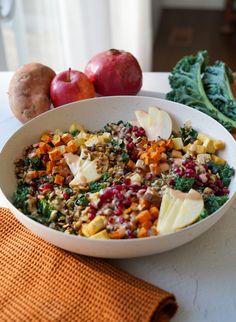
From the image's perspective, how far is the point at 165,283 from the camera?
89cm

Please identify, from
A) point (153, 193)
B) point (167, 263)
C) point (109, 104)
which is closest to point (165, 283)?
point (167, 263)

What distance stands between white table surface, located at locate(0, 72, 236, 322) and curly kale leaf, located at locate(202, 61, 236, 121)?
1.18 ft

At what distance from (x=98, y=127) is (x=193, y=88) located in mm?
313

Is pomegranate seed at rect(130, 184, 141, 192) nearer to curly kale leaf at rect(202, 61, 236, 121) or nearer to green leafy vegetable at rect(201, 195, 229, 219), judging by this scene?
green leafy vegetable at rect(201, 195, 229, 219)

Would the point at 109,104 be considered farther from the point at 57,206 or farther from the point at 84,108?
the point at 57,206

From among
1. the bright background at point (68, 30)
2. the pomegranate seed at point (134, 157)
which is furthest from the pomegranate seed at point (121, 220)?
the bright background at point (68, 30)

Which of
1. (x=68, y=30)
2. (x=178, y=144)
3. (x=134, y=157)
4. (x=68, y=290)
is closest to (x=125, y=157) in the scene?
(x=134, y=157)

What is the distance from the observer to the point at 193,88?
1335mm

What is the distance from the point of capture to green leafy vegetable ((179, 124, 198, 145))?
1.13 metres

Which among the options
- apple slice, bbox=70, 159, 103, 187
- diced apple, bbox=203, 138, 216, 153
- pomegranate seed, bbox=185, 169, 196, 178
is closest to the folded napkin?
apple slice, bbox=70, 159, 103, 187

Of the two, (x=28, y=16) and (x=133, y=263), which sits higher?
(x=28, y=16)

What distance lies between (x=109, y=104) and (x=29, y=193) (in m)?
0.36

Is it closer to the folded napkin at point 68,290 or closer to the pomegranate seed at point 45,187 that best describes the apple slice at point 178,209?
the folded napkin at point 68,290

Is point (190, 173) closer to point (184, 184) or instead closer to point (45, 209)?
point (184, 184)
